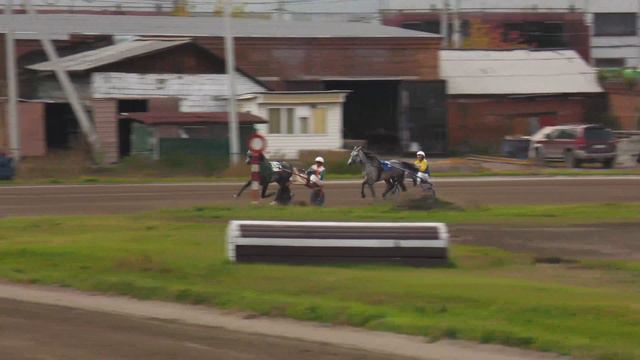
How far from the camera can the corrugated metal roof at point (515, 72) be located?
58188mm

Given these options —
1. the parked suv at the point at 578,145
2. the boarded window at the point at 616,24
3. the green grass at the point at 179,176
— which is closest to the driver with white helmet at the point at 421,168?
the green grass at the point at 179,176

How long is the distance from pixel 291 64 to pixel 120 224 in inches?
1616

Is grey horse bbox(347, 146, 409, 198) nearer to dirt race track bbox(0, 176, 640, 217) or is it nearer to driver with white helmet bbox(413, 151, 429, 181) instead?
driver with white helmet bbox(413, 151, 429, 181)

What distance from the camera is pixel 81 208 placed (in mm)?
22312

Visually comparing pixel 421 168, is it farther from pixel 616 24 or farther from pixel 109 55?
pixel 616 24

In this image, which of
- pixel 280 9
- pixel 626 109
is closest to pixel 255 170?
pixel 626 109

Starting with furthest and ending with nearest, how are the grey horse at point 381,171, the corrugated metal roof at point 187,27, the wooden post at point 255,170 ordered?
the corrugated metal roof at point 187,27 < the grey horse at point 381,171 < the wooden post at point 255,170

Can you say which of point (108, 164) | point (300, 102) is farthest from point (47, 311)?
point (300, 102)

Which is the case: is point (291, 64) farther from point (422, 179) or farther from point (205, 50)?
point (422, 179)

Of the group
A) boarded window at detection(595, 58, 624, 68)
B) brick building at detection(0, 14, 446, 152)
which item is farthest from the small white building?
boarded window at detection(595, 58, 624, 68)

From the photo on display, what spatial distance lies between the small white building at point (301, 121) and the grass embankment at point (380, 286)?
110 ft

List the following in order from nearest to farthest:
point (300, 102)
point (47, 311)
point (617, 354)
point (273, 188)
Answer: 1. point (617, 354)
2. point (47, 311)
3. point (273, 188)
4. point (300, 102)

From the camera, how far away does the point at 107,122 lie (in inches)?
1816

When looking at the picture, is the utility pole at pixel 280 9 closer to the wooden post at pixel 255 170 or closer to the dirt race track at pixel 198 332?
the wooden post at pixel 255 170
